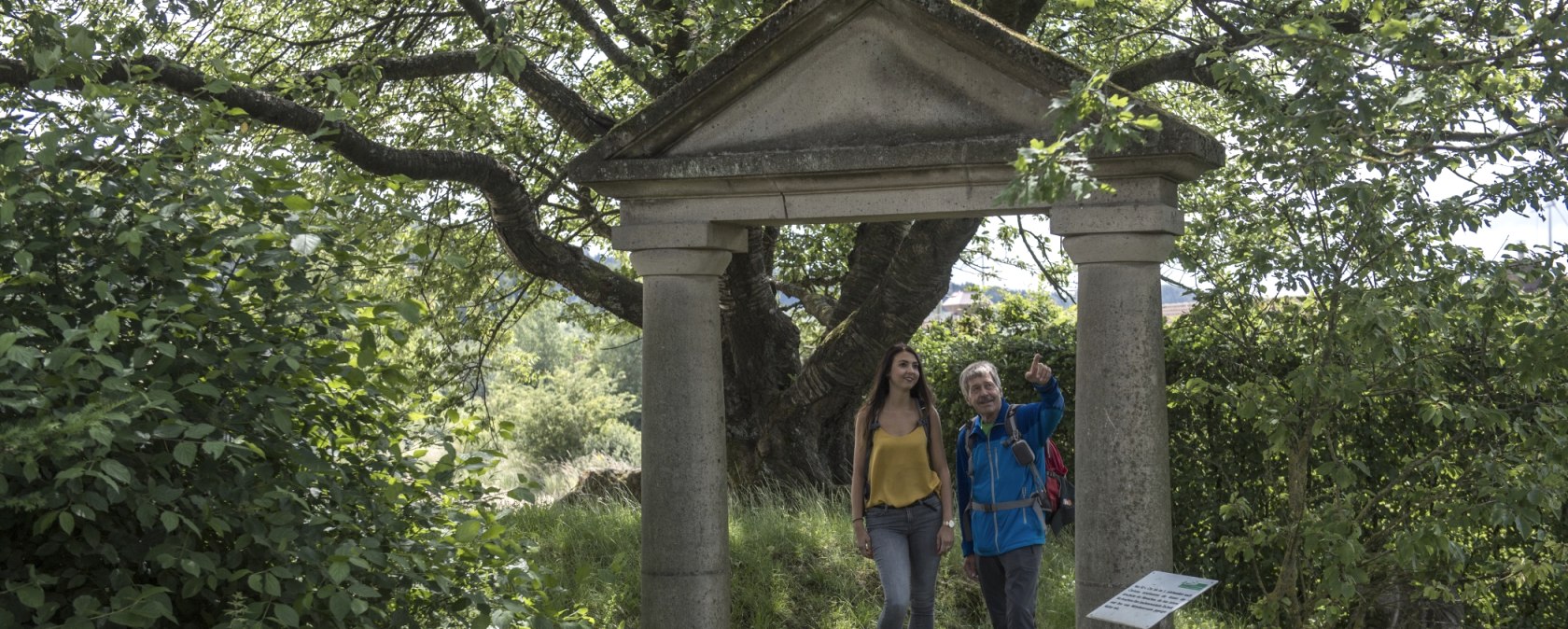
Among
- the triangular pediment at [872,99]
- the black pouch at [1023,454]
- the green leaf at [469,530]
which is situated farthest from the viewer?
the black pouch at [1023,454]

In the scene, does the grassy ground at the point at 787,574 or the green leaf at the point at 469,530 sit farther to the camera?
the grassy ground at the point at 787,574

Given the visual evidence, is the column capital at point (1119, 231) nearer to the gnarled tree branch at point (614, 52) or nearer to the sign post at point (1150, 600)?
the sign post at point (1150, 600)

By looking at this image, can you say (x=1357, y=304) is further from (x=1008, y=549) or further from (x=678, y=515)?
(x=678, y=515)

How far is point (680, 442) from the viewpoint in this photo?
235 inches

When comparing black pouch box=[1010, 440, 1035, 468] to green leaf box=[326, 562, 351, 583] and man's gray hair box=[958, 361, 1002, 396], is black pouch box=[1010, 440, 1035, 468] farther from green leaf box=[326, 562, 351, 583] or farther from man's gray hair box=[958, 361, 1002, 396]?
green leaf box=[326, 562, 351, 583]

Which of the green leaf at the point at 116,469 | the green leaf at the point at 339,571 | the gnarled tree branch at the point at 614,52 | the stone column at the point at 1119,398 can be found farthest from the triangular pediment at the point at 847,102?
the gnarled tree branch at the point at 614,52

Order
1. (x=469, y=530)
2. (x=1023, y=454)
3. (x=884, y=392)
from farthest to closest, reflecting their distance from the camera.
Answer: (x=884, y=392) → (x=1023, y=454) → (x=469, y=530)

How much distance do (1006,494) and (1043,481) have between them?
0.17m

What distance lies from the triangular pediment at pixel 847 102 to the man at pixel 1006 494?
1.12 metres

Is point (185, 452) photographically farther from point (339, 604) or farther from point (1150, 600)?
point (1150, 600)

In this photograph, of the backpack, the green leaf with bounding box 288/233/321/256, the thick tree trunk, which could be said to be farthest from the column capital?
the thick tree trunk

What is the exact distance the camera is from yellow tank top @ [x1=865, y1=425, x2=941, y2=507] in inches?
232

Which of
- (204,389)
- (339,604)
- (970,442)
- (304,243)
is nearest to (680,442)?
(970,442)

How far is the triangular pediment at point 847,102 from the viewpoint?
210 inches
